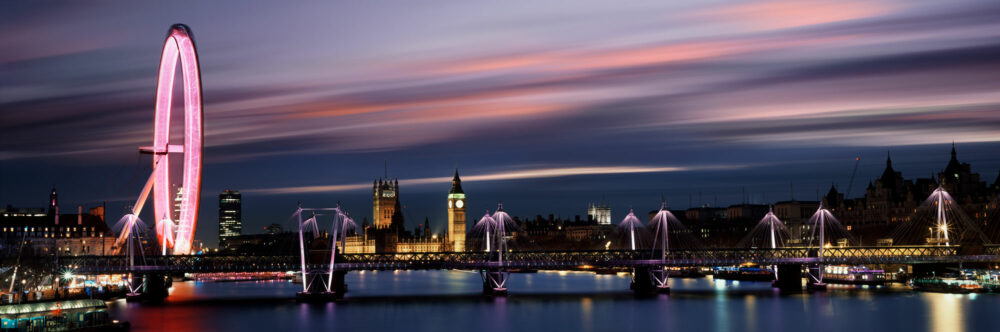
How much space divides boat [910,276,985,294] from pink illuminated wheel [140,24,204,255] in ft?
197

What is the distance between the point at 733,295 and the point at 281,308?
37203mm

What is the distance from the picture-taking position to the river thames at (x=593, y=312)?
7175cm

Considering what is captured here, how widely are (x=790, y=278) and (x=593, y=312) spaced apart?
2958cm

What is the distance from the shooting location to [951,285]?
100125mm

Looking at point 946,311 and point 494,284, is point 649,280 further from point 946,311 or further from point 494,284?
point 946,311

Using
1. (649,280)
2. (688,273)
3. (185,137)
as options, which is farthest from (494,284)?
(688,273)

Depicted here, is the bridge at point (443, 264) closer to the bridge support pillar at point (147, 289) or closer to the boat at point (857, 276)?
the bridge support pillar at point (147, 289)

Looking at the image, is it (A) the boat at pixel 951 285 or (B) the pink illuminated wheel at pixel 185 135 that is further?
(A) the boat at pixel 951 285

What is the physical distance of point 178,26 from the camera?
2904 inches

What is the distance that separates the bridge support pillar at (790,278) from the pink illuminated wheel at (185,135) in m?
51.2

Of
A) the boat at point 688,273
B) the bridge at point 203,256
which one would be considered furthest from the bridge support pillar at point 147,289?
the boat at point 688,273

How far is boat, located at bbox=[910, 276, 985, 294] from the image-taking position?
326ft

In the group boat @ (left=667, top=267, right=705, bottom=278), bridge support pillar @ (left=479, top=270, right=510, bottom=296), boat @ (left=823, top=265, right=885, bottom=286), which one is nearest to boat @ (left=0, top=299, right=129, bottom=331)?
bridge support pillar @ (left=479, top=270, right=510, bottom=296)

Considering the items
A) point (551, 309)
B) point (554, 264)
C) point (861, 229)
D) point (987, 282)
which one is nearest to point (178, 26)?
point (551, 309)
